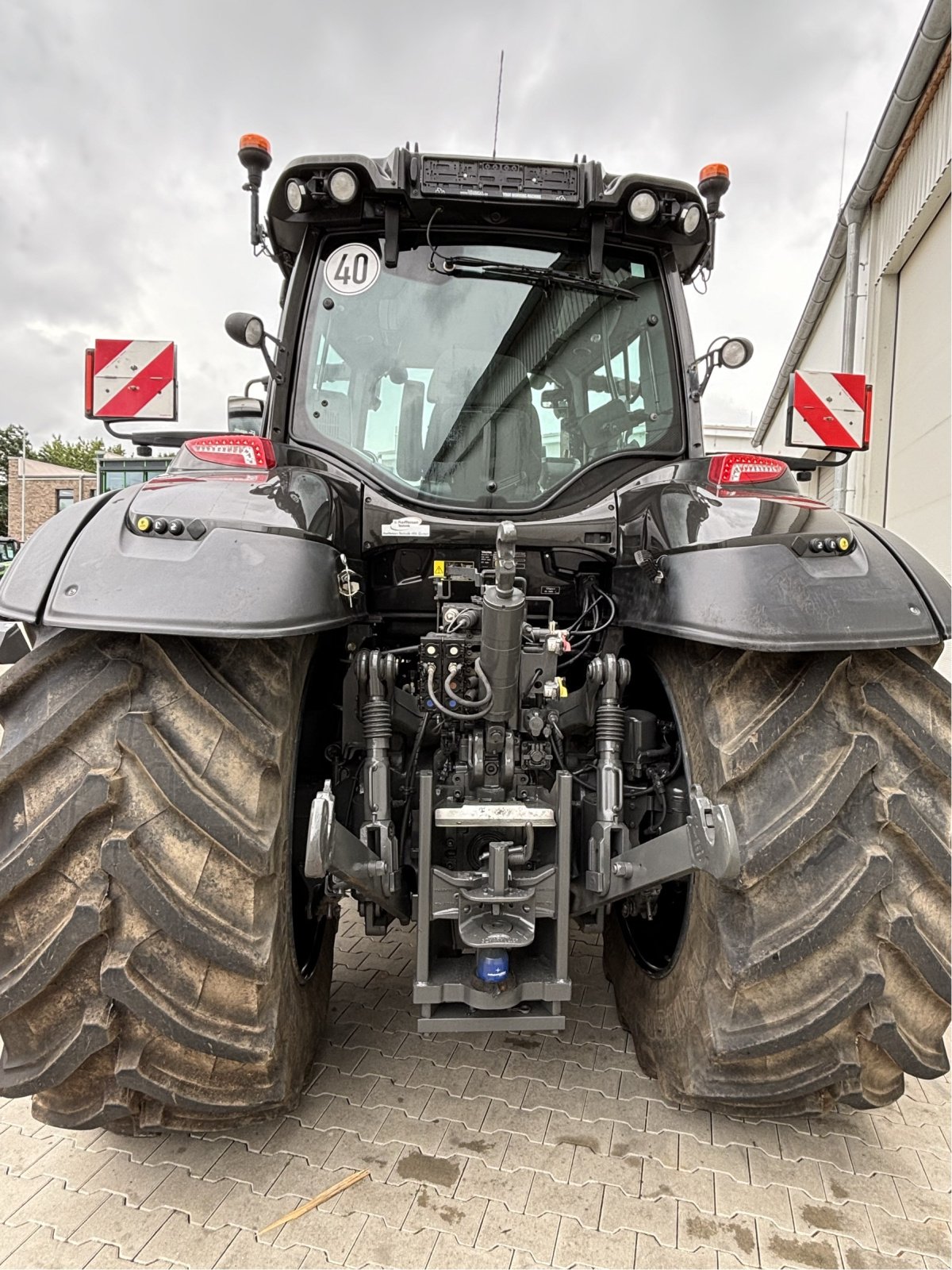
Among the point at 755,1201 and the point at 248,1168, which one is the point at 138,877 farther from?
the point at 755,1201

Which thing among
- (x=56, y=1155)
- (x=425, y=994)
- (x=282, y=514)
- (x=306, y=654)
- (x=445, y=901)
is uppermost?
(x=282, y=514)

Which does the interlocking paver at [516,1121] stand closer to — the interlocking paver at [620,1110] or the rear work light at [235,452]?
the interlocking paver at [620,1110]

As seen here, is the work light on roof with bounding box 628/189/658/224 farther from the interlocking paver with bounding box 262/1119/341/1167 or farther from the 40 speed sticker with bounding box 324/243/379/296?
the interlocking paver with bounding box 262/1119/341/1167

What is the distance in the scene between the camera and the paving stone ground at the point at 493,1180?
1687 mm

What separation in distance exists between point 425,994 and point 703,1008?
2.17 ft

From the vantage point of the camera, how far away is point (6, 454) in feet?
152

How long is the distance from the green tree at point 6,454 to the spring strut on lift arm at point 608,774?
4497cm

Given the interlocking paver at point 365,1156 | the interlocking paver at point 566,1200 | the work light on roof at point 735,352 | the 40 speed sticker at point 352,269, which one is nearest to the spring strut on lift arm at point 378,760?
the interlocking paver at point 365,1156

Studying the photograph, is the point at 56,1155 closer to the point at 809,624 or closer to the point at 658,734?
the point at 658,734

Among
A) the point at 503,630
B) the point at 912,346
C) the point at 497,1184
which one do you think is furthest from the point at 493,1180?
the point at 912,346

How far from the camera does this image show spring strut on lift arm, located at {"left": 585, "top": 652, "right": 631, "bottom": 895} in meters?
1.97

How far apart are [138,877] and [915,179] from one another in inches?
324

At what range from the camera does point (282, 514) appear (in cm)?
175

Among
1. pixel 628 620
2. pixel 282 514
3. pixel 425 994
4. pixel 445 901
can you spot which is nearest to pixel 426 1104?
pixel 425 994
